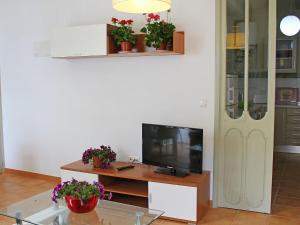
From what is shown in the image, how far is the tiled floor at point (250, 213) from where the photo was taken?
349 cm

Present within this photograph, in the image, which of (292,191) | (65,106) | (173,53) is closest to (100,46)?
(173,53)

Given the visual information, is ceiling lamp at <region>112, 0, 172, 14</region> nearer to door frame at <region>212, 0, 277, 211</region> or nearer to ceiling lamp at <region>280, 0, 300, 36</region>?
door frame at <region>212, 0, 277, 211</region>

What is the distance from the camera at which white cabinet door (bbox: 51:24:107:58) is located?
3873 millimetres

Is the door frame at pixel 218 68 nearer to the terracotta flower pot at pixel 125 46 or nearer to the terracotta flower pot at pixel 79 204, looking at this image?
the terracotta flower pot at pixel 125 46

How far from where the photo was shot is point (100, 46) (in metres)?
3.88

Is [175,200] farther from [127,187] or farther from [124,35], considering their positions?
[124,35]

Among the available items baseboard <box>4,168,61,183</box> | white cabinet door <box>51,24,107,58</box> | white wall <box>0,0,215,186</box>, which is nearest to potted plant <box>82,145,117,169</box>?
white wall <box>0,0,215,186</box>

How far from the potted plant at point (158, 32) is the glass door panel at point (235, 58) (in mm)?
586

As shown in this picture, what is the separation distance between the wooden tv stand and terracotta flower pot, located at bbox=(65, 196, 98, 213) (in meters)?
1.09

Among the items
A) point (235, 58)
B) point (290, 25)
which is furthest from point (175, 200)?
point (290, 25)

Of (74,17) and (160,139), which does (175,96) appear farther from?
(74,17)

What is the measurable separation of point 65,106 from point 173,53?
168 centimetres

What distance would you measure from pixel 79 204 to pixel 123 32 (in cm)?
199

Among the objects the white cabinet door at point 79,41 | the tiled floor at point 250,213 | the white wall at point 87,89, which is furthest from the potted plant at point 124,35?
the tiled floor at point 250,213
